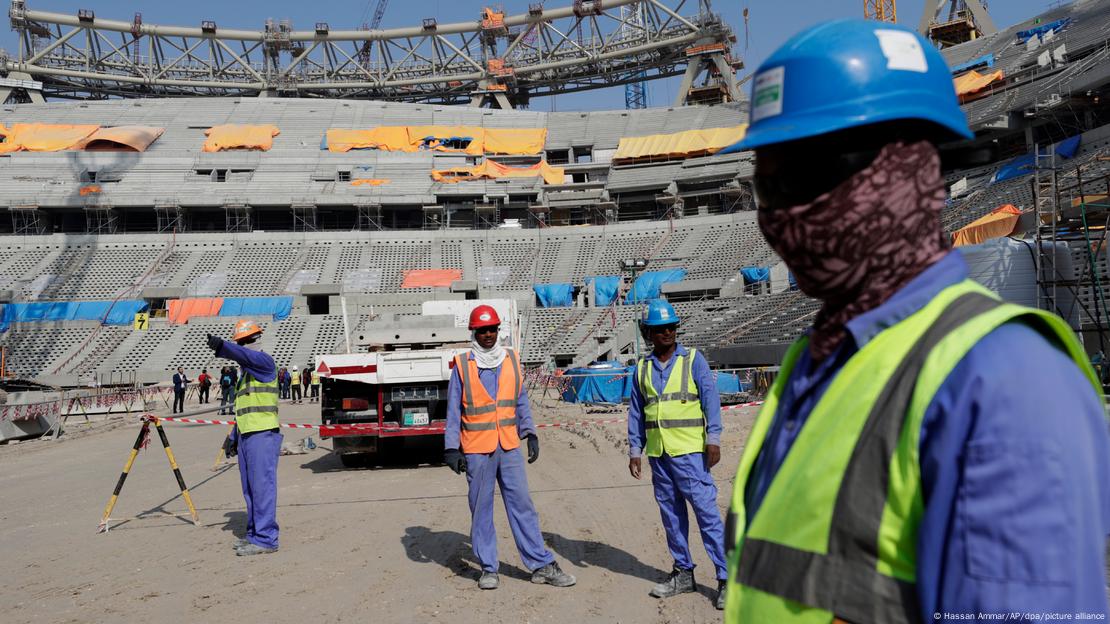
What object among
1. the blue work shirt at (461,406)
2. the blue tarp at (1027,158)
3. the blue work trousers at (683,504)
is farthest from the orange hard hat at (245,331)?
the blue tarp at (1027,158)

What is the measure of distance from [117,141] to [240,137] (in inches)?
273

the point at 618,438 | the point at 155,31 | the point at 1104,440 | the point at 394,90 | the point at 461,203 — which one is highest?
the point at 155,31

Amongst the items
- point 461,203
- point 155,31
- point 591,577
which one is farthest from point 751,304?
point 155,31

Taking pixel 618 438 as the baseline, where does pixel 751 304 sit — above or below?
above

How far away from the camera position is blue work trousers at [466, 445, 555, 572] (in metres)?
5.41

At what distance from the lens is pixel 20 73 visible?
55.4m

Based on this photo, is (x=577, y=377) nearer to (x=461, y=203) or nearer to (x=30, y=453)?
(x=30, y=453)

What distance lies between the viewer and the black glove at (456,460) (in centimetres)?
544

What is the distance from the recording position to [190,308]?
3441 cm

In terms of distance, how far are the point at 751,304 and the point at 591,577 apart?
2475cm

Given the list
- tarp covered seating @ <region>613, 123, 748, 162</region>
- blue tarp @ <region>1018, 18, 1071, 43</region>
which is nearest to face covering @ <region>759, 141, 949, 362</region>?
tarp covered seating @ <region>613, 123, 748, 162</region>

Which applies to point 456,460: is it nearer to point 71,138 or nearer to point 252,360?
point 252,360

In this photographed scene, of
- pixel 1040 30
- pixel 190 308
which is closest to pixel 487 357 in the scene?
pixel 190 308

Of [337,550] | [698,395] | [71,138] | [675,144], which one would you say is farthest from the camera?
[675,144]
